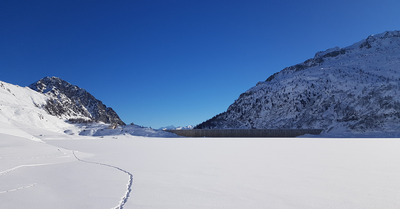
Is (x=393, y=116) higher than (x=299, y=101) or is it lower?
lower

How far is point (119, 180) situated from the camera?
533cm

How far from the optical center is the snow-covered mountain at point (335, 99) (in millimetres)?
45281

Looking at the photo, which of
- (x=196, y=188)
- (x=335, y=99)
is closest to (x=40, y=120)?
(x=196, y=188)

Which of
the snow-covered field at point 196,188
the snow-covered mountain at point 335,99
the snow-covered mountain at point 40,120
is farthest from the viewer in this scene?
the snow-covered mountain at point 335,99

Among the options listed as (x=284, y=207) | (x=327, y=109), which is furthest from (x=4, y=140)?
(x=327, y=109)

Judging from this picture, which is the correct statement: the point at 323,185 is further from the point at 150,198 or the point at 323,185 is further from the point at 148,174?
the point at 148,174

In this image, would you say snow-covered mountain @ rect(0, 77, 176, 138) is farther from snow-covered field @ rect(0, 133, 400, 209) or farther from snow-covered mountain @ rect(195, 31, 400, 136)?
snow-covered mountain @ rect(195, 31, 400, 136)

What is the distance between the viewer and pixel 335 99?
5459 centimetres

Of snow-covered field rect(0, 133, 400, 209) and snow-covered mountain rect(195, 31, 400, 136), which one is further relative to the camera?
snow-covered mountain rect(195, 31, 400, 136)

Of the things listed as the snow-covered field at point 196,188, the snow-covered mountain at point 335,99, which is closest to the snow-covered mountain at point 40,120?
the snow-covered field at point 196,188

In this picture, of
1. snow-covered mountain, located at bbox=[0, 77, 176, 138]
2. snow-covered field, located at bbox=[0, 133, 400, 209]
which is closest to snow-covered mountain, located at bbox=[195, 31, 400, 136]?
snow-covered mountain, located at bbox=[0, 77, 176, 138]

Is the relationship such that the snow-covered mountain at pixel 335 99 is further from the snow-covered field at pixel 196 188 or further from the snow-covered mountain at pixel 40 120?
the snow-covered field at pixel 196 188

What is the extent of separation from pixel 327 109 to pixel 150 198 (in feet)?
189

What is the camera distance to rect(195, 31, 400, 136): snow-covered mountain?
45.3 metres
